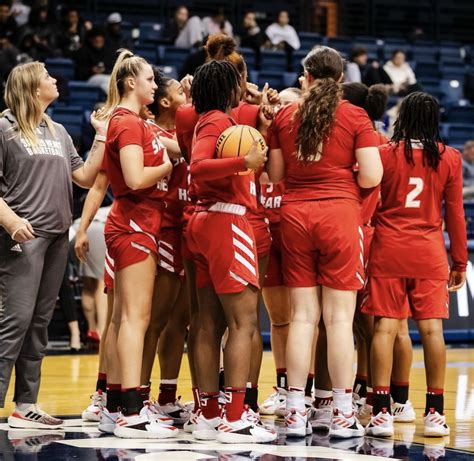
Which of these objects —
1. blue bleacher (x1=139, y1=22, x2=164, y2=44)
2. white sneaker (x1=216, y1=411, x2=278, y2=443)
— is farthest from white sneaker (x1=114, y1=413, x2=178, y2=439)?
blue bleacher (x1=139, y1=22, x2=164, y2=44)

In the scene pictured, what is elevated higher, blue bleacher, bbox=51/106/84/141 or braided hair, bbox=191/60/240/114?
blue bleacher, bbox=51/106/84/141

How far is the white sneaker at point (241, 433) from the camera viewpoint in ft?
16.9

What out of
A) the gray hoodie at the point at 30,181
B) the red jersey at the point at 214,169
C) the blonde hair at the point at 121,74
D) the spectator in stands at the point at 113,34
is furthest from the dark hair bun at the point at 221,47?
the spectator in stands at the point at 113,34

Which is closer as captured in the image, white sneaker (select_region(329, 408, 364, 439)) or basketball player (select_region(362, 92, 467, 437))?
white sneaker (select_region(329, 408, 364, 439))

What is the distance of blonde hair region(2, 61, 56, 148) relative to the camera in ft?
18.9

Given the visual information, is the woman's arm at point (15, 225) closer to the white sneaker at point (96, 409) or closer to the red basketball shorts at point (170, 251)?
the red basketball shorts at point (170, 251)

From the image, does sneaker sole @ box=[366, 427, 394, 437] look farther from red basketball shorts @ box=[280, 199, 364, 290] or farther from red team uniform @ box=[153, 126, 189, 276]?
red team uniform @ box=[153, 126, 189, 276]

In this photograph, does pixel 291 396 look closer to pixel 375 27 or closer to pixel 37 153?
pixel 37 153

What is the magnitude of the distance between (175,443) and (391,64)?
A: 11989 millimetres

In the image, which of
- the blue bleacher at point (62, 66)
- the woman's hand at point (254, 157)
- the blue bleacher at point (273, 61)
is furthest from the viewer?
the blue bleacher at point (273, 61)

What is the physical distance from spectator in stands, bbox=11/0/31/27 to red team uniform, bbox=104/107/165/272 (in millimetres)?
10387

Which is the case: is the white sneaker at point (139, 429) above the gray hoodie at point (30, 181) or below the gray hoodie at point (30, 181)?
below

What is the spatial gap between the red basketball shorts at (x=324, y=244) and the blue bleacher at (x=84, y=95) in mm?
8717

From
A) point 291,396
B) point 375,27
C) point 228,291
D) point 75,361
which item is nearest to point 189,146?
point 228,291
